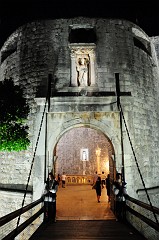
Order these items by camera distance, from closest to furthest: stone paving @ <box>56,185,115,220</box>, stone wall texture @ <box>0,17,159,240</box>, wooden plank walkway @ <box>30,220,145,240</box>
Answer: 1. wooden plank walkway @ <box>30,220,145,240</box>
2. stone paving @ <box>56,185,115,220</box>
3. stone wall texture @ <box>0,17,159,240</box>

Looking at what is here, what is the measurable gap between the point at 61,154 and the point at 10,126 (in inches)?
470

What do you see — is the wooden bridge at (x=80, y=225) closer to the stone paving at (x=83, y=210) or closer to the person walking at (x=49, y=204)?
the stone paving at (x=83, y=210)

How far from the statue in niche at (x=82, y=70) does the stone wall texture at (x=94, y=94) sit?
1.20 ft

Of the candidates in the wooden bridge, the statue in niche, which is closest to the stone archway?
the wooden bridge

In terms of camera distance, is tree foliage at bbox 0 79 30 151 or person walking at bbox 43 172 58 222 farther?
tree foliage at bbox 0 79 30 151

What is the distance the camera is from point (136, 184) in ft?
25.3

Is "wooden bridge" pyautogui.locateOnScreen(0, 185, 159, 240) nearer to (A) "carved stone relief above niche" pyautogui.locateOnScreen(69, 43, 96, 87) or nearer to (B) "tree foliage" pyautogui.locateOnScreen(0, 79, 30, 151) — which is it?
(B) "tree foliage" pyautogui.locateOnScreen(0, 79, 30, 151)

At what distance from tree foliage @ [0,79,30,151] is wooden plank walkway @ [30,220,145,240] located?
2.99 m

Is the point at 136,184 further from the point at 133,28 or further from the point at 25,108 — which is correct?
the point at 133,28

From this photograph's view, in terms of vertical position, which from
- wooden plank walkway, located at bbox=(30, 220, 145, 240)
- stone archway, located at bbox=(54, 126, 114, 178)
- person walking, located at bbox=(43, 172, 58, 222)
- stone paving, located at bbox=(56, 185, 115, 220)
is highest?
stone archway, located at bbox=(54, 126, 114, 178)

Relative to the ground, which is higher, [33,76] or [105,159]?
[33,76]

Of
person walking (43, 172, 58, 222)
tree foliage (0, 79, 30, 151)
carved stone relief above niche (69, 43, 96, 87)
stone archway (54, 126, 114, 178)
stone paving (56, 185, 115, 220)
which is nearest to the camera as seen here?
person walking (43, 172, 58, 222)

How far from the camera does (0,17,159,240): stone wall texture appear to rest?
26.0 ft

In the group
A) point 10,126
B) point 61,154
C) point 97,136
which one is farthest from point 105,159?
point 10,126
